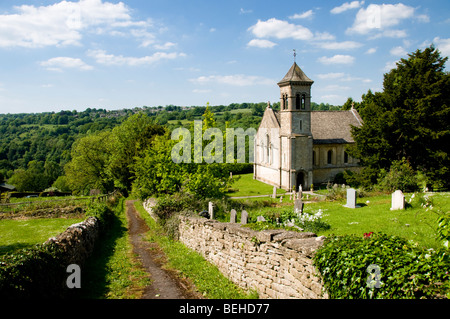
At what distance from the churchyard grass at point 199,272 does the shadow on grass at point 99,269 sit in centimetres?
232

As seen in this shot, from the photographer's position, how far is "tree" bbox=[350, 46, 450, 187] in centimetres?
2588

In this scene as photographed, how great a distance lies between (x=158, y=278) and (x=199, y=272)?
4.51ft

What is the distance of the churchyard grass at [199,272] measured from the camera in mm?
8910

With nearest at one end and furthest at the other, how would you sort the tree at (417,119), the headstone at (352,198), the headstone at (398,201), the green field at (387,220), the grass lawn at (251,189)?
the green field at (387,220)
the headstone at (398,201)
the headstone at (352,198)
the tree at (417,119)
the grass lawn at (251,189)

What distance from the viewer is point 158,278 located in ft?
33.6

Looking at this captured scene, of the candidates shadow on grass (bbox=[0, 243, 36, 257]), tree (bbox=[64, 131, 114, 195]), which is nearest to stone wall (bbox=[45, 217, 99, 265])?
shadow on grass (bbox=[0, 243, 36, 257])

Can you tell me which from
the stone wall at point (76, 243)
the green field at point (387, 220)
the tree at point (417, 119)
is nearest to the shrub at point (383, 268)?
the green field at point (387, 220)

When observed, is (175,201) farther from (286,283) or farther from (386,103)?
(386,103)

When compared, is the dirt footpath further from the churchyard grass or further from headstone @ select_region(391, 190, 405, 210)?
headstone @ select_region(391, 190, 405, 210)

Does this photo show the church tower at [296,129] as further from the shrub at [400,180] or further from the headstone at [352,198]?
the headstone at [352,198]

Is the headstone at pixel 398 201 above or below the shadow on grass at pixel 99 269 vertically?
above

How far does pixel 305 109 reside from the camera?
39438mm

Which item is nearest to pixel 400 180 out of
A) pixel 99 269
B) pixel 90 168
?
pixel 99 269
